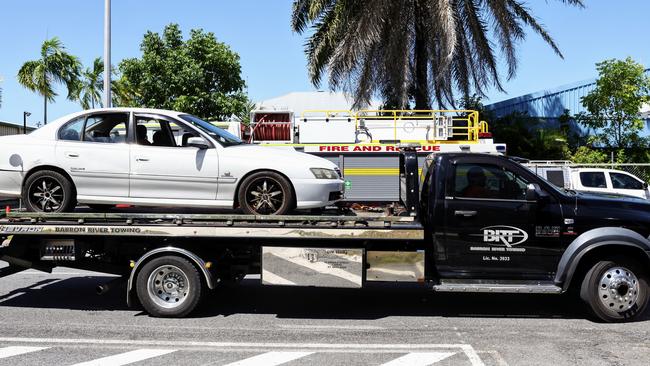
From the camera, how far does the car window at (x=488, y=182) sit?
265 inches

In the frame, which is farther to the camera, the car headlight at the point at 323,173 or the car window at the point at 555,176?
the car window at the point at 555,176

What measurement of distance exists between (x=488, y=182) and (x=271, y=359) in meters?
3.10

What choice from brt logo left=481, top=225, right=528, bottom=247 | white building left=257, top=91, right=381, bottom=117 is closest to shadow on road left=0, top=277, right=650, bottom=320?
brt logo left=481, top=225, right=528, bottom=247

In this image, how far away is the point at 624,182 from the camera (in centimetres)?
1580

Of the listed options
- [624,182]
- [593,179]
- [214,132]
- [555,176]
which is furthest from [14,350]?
[624,182]

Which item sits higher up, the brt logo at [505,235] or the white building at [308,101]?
the white building at [308,101]

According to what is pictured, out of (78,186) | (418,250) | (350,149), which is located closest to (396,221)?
(418,250)

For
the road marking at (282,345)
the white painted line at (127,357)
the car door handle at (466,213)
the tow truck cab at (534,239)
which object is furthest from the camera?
the car door handle at (466,213)

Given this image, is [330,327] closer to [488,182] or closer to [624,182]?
[488,182]

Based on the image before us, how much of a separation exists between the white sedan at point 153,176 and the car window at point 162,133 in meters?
0.12

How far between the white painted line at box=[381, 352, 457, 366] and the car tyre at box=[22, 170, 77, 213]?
13.9ft

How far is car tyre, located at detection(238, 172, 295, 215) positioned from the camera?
7.07 metres

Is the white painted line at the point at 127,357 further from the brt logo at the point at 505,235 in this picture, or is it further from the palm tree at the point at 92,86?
the palm tree at the point at 92,86

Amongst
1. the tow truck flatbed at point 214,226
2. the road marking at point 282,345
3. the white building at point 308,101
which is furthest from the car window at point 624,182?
the white building at point 308,101
